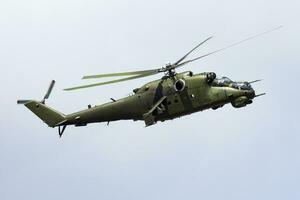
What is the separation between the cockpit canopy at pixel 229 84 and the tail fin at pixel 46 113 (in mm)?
18252

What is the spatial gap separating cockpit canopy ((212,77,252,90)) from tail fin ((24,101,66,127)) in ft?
59.9

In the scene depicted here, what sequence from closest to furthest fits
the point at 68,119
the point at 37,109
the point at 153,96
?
the point at 153,96, the point at 68,119, the point at 37,109

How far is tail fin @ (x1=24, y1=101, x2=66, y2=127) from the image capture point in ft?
240

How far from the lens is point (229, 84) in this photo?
6631cm

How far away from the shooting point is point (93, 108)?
69.8m

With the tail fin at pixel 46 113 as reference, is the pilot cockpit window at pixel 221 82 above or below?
below

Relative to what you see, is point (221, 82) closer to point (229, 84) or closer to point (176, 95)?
point (229, 84)

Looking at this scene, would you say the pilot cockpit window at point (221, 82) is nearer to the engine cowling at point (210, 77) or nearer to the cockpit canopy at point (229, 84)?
the cockpit canopy at point (229, 84)

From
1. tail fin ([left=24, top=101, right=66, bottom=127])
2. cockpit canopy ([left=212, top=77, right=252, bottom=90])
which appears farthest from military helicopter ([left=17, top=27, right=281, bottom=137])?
tail fin ([left=24, top=101, right=66, bottom=127])

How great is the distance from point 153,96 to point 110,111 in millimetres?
5359

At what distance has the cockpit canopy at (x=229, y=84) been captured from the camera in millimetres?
65438

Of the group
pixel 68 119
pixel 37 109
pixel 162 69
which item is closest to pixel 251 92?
pixel 162 69

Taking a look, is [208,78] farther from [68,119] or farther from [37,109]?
[37,109]

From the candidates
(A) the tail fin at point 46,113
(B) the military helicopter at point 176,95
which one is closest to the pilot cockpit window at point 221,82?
(B) the military helicopter at point 176,95
